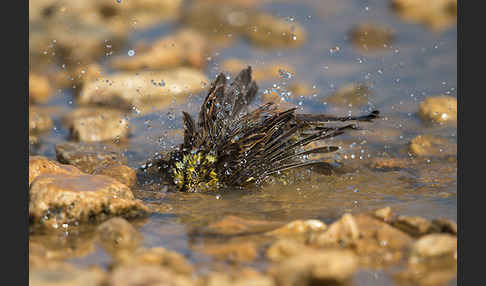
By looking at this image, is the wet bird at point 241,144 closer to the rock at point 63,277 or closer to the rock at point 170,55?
the rock at point 63,277

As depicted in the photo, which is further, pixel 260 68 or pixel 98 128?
pixel 260 68

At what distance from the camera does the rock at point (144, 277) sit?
9.82ft

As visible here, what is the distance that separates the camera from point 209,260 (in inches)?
145

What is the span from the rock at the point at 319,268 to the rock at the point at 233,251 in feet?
1.98

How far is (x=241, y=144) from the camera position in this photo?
205 inches

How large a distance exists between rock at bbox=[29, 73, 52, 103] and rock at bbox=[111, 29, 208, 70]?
121 centimetres

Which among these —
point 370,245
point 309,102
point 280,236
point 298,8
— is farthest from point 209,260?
point 298,8

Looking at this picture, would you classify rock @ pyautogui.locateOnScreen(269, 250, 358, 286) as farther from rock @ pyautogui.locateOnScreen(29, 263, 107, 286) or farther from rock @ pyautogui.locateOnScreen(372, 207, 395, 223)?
rock @ pyautogui.locateOnScreen(372, 207, 395, 223)

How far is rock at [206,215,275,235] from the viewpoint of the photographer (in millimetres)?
4143

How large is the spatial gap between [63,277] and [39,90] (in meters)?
6.82

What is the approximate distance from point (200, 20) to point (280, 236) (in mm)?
8345

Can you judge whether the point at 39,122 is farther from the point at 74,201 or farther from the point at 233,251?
the point at 233,251

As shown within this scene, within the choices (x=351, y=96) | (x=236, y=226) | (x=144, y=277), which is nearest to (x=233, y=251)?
(x=236, y=226)

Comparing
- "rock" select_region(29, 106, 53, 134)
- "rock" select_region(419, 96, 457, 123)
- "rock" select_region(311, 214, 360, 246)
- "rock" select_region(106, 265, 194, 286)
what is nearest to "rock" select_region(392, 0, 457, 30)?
"rock" select_region(419, 96, 457, 123)
